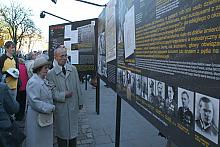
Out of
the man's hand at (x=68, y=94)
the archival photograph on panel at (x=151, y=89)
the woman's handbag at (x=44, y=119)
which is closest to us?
the archival photograph on panel at (x=151, y=89)

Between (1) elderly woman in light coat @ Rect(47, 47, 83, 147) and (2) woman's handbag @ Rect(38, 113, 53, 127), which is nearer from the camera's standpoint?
(2) woman's handbag @ Rect(38, 113, 53, 127)

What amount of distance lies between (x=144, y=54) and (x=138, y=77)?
14.6 inches

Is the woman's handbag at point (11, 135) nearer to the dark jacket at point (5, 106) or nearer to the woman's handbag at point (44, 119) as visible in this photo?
the dark jacket at point (5, 106)

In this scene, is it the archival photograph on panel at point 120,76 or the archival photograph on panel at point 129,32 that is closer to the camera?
the archival photograph on panel at point 129,32

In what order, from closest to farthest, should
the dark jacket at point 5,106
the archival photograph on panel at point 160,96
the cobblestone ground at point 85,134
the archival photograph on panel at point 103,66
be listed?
the archival photograph on panel at point 160,96, the dark jacket at point 5,106, the cobblestone ground at point 85,134, the archival photograph on panel at point 103,66

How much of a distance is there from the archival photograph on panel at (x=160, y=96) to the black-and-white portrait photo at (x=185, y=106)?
0.32 metres

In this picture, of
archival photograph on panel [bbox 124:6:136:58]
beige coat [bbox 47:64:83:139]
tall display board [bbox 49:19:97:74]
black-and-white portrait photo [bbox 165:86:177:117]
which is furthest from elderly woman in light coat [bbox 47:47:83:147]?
tall display board [bbox 49:19:97:74]

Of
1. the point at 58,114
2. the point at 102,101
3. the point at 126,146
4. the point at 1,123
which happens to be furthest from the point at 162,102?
the point at 102,101

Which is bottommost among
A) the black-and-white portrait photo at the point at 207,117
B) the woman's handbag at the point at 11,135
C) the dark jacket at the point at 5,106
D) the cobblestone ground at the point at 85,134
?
the cobblestone ground at the point at 85,134

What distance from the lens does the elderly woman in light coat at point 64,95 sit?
4.75m

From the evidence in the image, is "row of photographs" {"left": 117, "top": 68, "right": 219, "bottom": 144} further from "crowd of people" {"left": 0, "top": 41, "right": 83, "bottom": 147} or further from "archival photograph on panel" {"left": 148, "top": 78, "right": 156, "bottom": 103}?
"crowd of people" {"left": 0, "top": 41, "right": 83, "bottom": 147}

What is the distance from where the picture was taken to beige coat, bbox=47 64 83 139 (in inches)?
187

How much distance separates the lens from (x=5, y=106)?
3.97 m

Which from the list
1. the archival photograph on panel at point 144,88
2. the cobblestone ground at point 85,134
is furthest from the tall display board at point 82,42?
the archival photograph on panel at point 144,88
